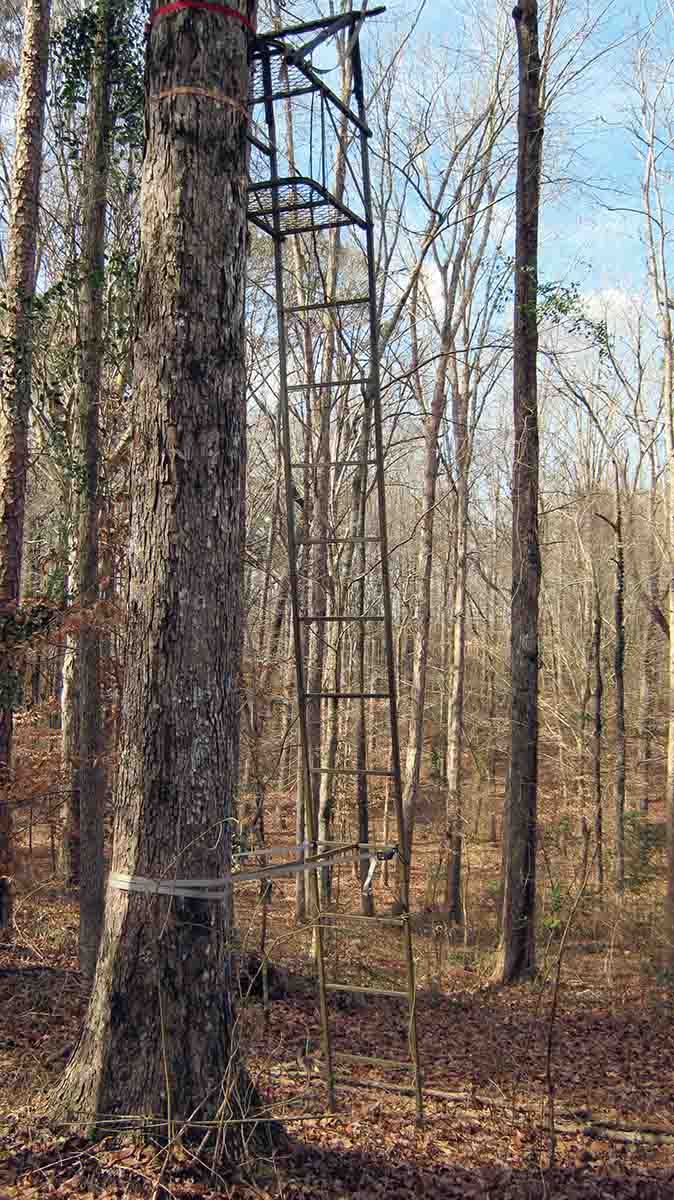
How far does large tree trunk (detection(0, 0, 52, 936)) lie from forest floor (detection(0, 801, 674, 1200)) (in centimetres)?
330

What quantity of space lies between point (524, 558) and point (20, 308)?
542cm

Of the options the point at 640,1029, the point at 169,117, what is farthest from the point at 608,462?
the point at 169,117

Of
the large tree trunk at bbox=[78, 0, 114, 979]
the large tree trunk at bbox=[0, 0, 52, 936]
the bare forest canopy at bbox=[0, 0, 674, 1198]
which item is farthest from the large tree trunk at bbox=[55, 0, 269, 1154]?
the large tree trunk at bbox=[0, 0, 52, 936]

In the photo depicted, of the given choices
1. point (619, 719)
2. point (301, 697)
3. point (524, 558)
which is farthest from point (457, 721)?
point (301, 697)

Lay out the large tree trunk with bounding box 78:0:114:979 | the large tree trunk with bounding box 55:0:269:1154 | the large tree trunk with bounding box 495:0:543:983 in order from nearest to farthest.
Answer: the large tree trunk with bounding box 55:0:269:1154
the large tree trunk with bounding box 78:0:114:979
the large tree trunk with bounding box 495:0:543:983

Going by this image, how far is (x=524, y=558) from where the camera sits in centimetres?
962

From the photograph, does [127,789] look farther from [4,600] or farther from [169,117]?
[4,600]

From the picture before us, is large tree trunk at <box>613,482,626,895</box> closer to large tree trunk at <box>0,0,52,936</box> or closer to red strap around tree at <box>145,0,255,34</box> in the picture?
large tree trunk at <box>0,0,52,936</box>

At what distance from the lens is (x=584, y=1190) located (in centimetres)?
372

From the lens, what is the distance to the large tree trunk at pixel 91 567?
7.32 meters

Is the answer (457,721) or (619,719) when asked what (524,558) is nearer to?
(457,721)

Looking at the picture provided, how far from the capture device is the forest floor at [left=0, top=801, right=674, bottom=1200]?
3154mm

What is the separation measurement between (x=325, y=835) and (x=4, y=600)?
6.52 meters

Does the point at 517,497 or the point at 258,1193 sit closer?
the point at 258,1193
